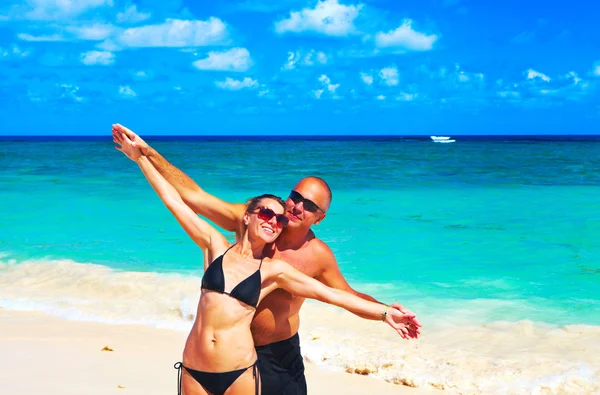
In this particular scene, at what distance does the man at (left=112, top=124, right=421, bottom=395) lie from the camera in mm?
3504

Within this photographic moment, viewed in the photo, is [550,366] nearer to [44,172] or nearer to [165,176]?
[165,176]

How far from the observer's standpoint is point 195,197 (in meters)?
3.59

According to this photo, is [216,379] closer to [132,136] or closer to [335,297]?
[335,297]

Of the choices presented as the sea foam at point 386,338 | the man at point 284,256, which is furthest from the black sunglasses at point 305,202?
the sea foam at point 386,338

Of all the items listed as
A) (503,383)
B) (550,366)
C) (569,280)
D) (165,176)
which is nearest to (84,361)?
(165,176)

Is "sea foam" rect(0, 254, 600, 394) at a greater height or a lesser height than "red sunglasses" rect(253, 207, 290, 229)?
lesser

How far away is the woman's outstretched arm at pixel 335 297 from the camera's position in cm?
325

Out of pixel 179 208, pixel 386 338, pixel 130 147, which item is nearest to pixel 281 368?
pixel 179 208

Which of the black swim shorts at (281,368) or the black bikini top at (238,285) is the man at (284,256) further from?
the black bikini top at (238,285)

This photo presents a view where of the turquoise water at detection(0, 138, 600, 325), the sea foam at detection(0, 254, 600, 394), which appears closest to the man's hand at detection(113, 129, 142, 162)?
the sea foam at detection(0, 254, 600, 394)

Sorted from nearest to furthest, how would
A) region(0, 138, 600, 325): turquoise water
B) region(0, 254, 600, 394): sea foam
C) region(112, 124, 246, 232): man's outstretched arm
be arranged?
region(112, 124, 246, 232): man's outstretched arm < region(0, 254, 600, 394): sea foam < region(0, 138, 600, 325): turquoise water

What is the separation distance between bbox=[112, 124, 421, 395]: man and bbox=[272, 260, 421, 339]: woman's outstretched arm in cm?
→ 20

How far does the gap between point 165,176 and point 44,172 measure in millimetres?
32248

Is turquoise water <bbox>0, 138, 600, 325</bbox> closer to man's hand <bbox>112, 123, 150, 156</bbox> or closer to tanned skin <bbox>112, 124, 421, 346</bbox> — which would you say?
tanned skin <bbox>112, 124, 421, 346</bbox>
